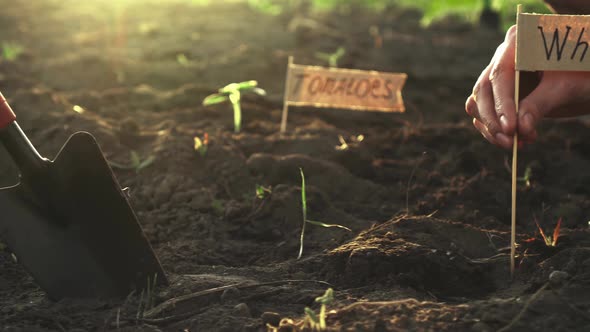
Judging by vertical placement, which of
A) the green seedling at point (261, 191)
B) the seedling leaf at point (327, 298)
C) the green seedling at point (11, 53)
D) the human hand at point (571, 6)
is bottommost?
the seedling leaf at point (327, 298)

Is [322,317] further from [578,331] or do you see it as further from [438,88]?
[438,88]

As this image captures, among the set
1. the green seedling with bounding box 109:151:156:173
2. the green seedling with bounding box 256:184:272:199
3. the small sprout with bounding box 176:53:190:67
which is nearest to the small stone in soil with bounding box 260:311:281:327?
the green seedling with bounding box 256:184:272:199

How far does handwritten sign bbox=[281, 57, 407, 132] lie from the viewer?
3.50 meters

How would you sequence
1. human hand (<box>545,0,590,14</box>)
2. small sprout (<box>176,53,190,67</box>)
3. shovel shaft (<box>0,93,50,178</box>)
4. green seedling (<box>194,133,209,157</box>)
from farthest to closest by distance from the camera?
small sprout (<box>176,53,190,67</box>) → green seedling (<box>194,133,209,157</box>) → human hand (<box>545,0,590,14</box>) → shovel shaft (<box>0,93,50,178</box>)

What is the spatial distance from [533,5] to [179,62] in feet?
13.2

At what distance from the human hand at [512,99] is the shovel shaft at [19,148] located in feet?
4.61

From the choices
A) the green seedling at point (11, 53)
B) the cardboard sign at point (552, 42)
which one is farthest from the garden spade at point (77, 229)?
the green seedling at point (11, 53)

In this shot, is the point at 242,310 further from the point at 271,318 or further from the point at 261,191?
the point at 261,191

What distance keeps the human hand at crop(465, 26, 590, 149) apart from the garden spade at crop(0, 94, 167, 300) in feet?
3.59

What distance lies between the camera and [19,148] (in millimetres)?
2340

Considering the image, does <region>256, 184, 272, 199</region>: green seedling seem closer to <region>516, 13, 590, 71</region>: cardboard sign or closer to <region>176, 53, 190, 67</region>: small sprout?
<region>516, 13, 590, 71</region>: cardboard sign

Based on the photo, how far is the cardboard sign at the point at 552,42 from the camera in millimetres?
2016

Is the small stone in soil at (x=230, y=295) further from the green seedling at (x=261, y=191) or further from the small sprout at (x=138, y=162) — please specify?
the small sprout at (x=138, y=162)

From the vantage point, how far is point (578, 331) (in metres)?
1.78
